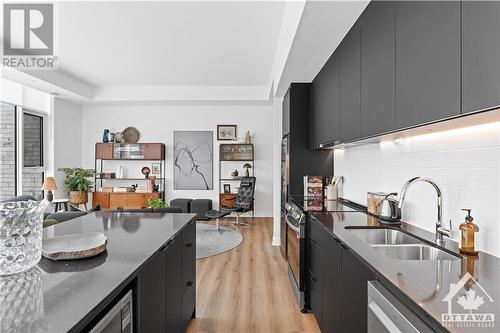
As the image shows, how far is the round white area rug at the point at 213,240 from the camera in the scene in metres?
4.55

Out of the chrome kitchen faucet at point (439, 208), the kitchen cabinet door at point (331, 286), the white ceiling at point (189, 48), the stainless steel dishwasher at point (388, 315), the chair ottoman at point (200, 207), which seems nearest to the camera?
the stainless steel dishwasher at point (388, 315)

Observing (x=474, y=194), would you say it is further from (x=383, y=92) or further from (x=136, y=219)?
(x=136, y=219)

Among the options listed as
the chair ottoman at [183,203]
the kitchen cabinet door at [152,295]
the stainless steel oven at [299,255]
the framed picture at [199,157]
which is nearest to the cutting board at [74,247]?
the kitchen cabinet door at [152,295]

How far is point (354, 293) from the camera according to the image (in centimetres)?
157

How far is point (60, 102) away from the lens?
21.8 feet

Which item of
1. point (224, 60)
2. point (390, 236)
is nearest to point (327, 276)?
point (390, 236)

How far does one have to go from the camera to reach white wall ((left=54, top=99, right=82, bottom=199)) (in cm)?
652

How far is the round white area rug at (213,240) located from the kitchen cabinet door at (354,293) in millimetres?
2853

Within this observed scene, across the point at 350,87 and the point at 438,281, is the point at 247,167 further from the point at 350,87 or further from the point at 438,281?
the point at 438,281

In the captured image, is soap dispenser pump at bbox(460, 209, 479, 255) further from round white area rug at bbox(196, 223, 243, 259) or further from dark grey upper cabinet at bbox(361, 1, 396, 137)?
round white area rug at bbox(196, 223, 243, 259)

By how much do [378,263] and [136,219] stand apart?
175cm

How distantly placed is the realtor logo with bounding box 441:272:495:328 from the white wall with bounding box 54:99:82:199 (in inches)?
283

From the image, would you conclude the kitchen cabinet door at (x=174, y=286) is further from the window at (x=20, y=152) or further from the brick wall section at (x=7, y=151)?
the brick wall section at (x=7, y=151)

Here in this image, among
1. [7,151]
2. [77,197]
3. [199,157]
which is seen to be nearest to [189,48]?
[199,157]
